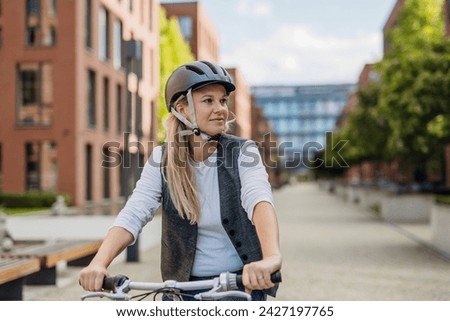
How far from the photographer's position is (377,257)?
1209 cm

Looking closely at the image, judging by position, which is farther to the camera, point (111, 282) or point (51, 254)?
point (51, 254)

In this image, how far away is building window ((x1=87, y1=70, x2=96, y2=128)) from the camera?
24938mm

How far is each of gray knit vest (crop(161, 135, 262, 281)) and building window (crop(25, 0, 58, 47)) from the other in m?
21.8

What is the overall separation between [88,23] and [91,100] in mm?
2505

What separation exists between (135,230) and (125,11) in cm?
573

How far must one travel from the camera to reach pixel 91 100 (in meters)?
25.0

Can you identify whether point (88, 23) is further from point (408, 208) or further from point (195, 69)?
point (195, 69)

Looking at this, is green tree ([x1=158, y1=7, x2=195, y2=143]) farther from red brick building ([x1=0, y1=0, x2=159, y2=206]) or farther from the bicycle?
red brick building ([x1=0, y1=0, x2=159, y2=206])

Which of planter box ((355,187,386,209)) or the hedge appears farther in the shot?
planter box ((355,187,386,209))

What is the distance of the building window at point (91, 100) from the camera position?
982 inches

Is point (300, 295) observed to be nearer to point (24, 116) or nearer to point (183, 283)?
point (183, 283)

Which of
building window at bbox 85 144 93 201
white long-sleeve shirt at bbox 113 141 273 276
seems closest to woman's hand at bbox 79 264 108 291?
white long-sleeve shirt at bbox 113 141 273 276
